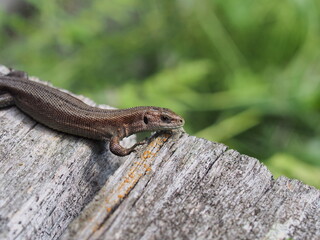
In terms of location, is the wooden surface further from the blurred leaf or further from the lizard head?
the blurred leaf

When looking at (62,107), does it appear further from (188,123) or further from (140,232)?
(188,123)

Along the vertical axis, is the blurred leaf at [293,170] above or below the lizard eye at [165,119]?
above

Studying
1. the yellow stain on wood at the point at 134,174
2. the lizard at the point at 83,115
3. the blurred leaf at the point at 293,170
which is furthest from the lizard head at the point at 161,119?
the blurred leaf at the point at 293,170

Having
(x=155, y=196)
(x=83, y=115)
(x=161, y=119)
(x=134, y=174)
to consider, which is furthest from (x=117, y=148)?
(x=155, y=196)

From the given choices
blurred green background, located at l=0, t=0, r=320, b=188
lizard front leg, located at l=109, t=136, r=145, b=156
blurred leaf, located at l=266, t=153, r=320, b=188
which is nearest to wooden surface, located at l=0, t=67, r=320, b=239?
lizard front leg, located at l=109, t=136, r=145, b=156

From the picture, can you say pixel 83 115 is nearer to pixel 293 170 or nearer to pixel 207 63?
pixel 293 170

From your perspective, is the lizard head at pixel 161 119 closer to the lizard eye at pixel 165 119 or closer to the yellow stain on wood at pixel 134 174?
the lizard eye at pixel 165 119
